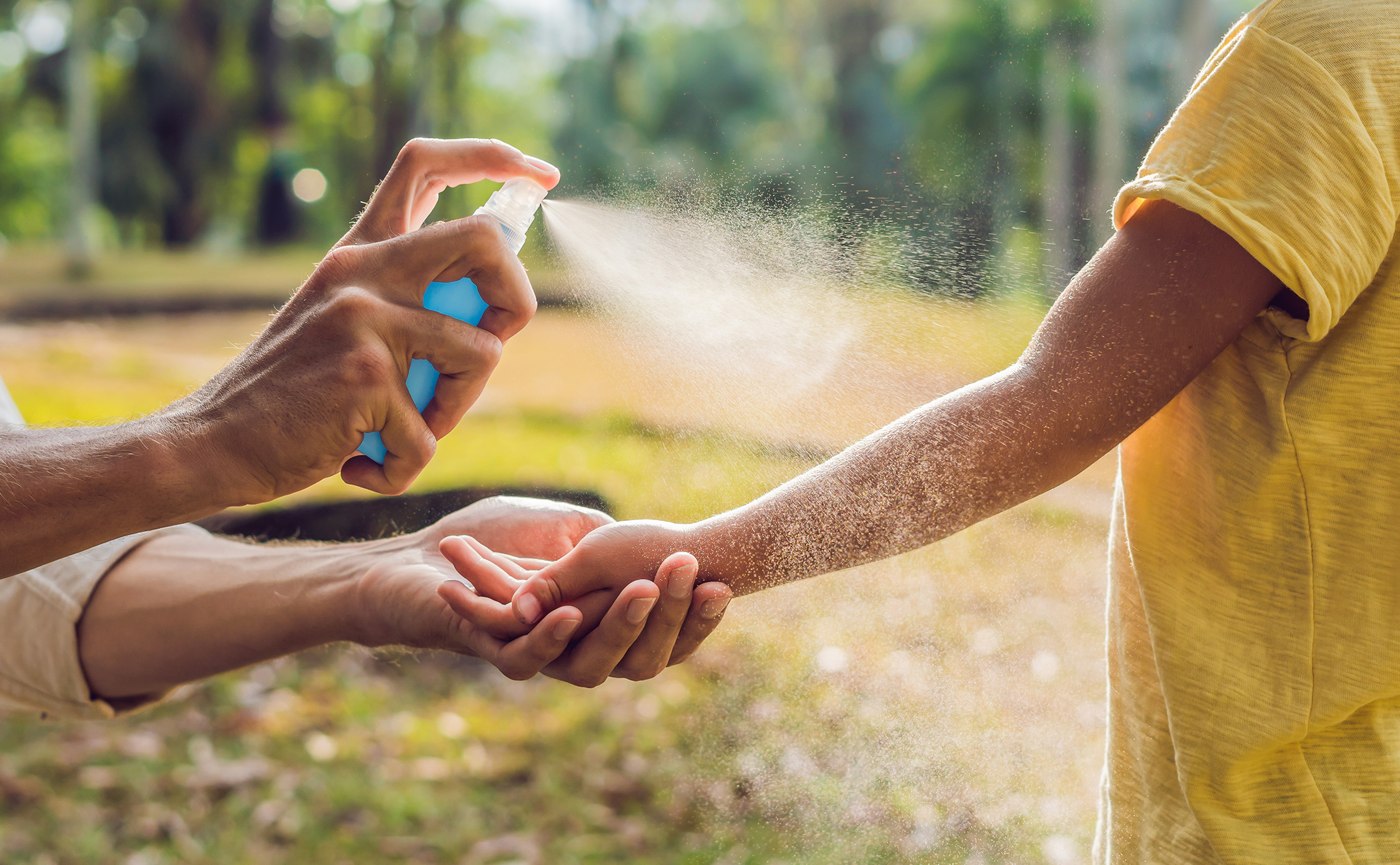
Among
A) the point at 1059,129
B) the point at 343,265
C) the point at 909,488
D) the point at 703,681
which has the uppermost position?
the point at 343,265

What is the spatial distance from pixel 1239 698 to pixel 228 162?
28878 millimetres

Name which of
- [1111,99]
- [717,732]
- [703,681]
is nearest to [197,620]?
[717,732]

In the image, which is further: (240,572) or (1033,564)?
(1033,564)

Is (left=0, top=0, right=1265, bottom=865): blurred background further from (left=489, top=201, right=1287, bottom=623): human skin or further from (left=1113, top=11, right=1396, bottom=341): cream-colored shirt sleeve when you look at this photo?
(left=1113, top=11, right=1396, bottom=341): cream-colored shirt sleeve

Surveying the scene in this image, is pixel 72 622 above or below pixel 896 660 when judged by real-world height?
above

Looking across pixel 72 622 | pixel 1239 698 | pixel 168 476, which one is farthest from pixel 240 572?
pixel 1239 698

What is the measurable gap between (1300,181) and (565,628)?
1.07 meters

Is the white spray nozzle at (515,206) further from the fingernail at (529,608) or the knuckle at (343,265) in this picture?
the fingernail at (529,608)

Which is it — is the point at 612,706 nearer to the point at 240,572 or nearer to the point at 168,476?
the point at 240,572

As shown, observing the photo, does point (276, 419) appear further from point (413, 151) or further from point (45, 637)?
point (45, 637)

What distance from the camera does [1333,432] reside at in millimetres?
1121

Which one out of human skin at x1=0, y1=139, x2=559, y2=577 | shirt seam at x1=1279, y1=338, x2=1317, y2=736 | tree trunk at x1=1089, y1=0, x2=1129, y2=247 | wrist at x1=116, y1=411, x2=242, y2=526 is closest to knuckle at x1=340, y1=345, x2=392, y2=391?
human skin at x1=0, y1=139, x2=559, y2=577

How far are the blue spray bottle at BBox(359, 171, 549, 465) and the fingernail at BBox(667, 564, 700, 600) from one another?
1.43 feet

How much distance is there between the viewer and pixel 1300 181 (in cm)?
107
